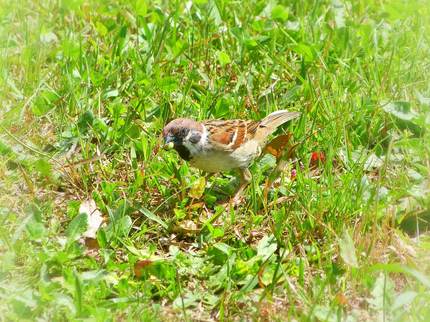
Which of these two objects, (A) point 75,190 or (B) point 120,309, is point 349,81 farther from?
(B) point 120,309

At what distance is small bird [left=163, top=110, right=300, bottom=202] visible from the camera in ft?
16.2

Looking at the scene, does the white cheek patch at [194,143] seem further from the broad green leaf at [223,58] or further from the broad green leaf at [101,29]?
the broad green leaf at [101,29]

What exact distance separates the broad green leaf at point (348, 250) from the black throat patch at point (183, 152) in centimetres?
112

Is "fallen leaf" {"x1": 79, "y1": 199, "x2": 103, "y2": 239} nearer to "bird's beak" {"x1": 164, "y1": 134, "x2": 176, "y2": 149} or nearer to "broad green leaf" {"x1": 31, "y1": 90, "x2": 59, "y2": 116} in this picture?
"bird's beak" {"x1": 164, "y1": 134, "x2": 176, "y2": 149}

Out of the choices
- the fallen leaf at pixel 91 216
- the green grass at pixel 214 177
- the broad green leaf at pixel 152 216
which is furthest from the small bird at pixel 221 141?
the fallen leaf at pixel 91 216

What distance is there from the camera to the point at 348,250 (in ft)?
13.8

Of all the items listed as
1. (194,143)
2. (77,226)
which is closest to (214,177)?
(194,143)

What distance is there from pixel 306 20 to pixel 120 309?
129 inches

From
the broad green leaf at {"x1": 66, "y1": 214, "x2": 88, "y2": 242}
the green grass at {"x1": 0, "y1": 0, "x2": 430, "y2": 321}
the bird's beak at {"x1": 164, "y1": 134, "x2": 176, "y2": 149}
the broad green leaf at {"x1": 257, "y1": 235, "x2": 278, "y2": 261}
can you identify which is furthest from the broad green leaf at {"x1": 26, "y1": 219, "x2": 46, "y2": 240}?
the broad green leaf at {"x1": 257, "y1": 235, "x2": 278, "y2": 261}

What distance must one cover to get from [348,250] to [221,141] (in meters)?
1.22

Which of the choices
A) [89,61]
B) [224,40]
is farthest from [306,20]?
[89,61]

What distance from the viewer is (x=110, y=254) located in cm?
438

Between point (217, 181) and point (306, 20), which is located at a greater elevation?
point (306, 20)

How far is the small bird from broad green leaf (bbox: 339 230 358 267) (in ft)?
2.95
